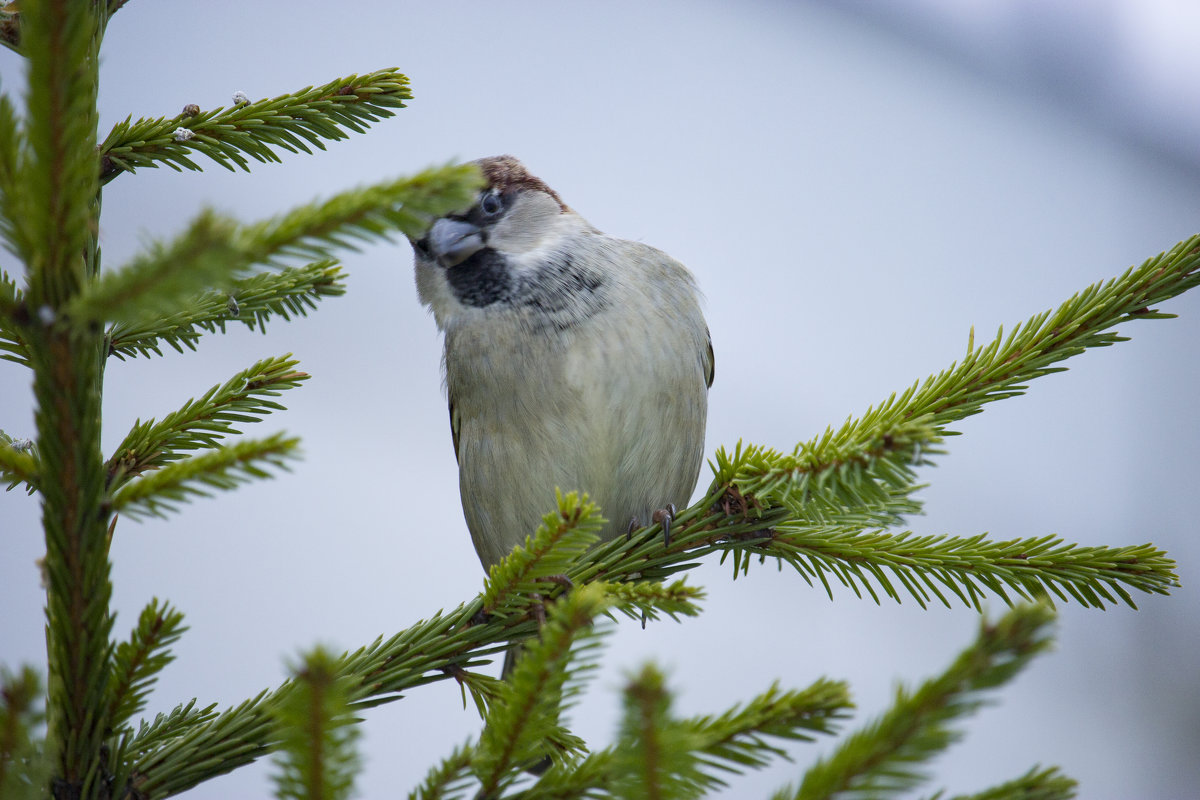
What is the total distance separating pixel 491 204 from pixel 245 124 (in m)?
0.72

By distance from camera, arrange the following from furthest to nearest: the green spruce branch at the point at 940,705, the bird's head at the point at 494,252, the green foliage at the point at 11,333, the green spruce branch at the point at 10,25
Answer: the bird's head at the point at 494,252, the green spruce branch at the point at 10,25, the green foliage at the point at 11,333, the green spruce branch at the point at 940,705

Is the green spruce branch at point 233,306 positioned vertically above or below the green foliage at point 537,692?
above

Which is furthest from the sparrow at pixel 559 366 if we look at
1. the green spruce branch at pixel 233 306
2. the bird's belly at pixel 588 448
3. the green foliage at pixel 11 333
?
the green foliage at pixel 11 333

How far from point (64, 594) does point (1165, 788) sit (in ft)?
15.2

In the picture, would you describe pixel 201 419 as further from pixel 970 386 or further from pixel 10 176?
pixel 970 386

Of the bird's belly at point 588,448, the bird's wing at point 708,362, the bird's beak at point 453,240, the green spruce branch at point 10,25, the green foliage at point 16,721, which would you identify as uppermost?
the bird's beak at point 453,240

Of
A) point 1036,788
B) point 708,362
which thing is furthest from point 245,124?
point 708,362

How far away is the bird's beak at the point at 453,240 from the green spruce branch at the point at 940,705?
1205 mm

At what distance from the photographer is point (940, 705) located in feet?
1.23

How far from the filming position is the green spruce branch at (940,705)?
0.37 metres

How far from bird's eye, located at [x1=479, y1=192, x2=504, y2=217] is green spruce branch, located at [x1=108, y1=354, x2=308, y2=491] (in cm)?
74

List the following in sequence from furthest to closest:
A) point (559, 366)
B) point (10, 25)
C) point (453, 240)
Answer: point (453, 240) → point (559, 366) → point (10, 25)

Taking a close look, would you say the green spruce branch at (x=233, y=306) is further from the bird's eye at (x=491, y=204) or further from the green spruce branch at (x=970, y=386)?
the bird's eye at (x=491, y=204)

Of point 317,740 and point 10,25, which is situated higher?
point 10,25
